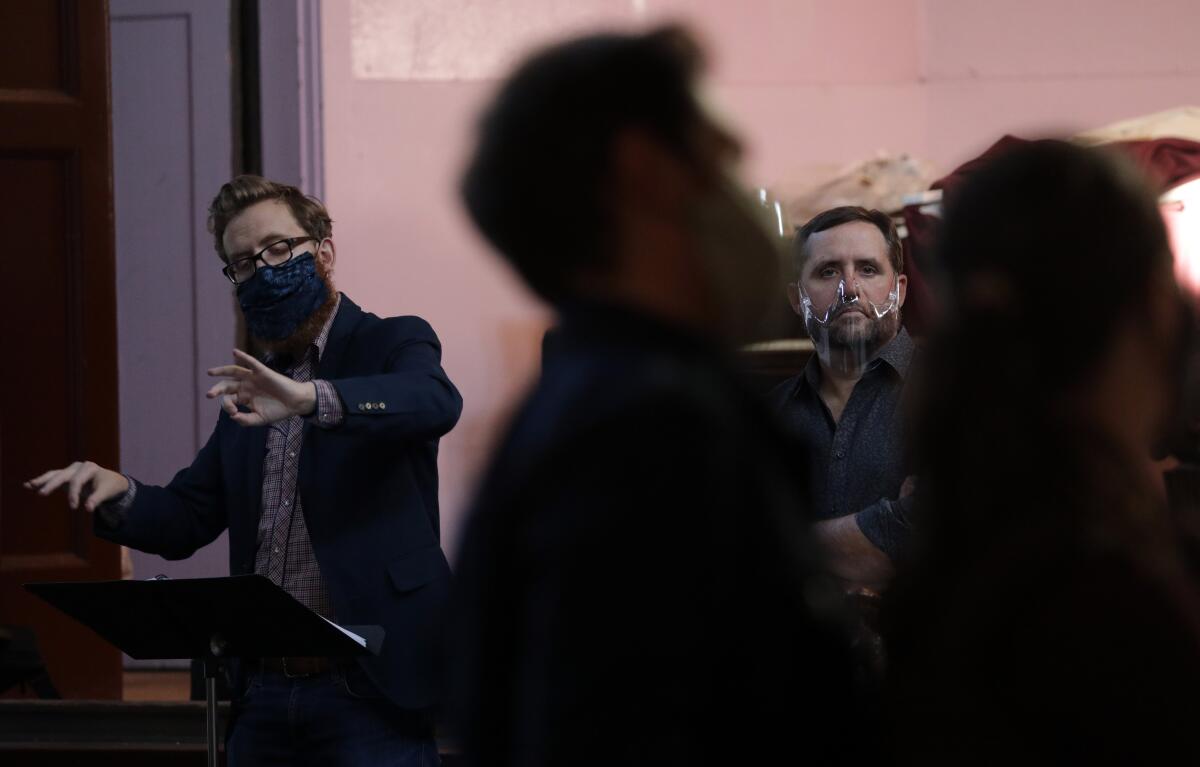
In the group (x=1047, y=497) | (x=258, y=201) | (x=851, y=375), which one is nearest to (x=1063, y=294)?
(x=1047, y=497)

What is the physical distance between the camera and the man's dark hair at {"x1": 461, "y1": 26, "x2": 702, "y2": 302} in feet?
3.59

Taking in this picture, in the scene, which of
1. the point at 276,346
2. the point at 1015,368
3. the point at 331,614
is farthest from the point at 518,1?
the point at 1015,368

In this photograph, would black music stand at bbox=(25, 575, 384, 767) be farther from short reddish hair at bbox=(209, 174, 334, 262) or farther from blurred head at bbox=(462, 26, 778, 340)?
blurred head at bbox=(462, 26, 778, 340)

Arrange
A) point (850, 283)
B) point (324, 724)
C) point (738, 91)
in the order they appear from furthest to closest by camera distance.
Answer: point (738, 91) < point (850, 283) < point (324, 724)

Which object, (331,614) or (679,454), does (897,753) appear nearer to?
(679,454)

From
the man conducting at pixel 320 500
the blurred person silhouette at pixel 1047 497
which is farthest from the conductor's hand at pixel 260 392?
the blurred person silhouette at pixel 1047 497

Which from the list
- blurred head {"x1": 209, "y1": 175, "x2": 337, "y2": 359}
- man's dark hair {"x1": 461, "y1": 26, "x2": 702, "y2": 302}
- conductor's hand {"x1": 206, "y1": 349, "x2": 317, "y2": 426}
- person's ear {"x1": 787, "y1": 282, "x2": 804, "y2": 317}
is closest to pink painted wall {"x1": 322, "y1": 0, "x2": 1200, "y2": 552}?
person's ear {"x1": 787, "y1": 282, "x2": 804, "y2": 317}

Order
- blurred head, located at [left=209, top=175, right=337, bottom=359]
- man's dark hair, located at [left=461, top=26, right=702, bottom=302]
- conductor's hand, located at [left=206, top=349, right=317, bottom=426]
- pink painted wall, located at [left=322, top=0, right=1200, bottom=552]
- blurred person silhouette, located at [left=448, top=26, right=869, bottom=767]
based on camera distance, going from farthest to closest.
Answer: pink painted wall, located at [left=322, top=0, right=1200, bottom=552] → blurred head, located at [left=209, top=175, right=337, bottom=359] → conductor's hand, located at [left=206, top=349, right=317, bottom=426] → man's dark hair, located at [left=461, top=26, right=702, bottom=302] → blurred person silhouette, located at [left=448, top=26, right=869, bottom=767]

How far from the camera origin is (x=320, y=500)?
8.89 ft

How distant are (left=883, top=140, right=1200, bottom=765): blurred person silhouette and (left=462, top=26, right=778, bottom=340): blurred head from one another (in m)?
0.17

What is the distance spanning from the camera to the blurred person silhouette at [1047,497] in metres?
1.02

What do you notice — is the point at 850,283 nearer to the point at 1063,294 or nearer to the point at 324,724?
the point at 324,724

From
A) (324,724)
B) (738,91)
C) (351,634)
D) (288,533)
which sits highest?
(738,91)

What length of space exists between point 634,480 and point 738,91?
4536 millimetres
